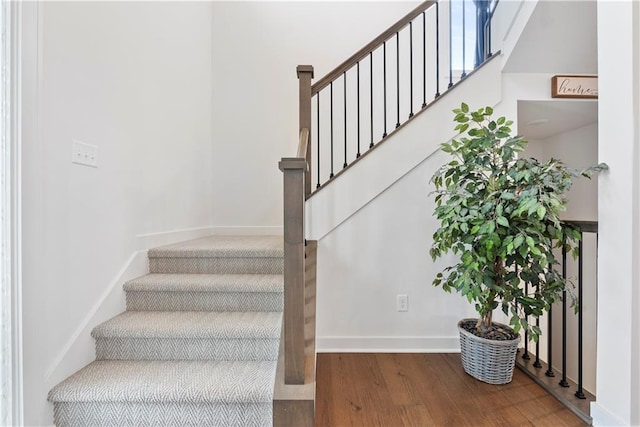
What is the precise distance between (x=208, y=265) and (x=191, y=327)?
0.58m

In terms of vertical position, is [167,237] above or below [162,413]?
above

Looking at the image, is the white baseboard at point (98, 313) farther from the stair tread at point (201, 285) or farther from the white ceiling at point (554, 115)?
the white ceiling at point (554, 115)

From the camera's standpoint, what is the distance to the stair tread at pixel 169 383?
137cm

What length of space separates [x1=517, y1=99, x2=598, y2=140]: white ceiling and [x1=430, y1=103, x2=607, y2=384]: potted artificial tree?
1.03m

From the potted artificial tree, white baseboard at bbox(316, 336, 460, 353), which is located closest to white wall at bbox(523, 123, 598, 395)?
white baseboard at bbox(316, 336, 460, 353)

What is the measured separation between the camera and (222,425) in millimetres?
1388

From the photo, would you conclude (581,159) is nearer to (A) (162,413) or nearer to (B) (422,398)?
(B) (422,398)

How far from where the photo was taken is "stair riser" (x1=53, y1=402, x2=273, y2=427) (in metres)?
1.38

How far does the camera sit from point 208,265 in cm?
220

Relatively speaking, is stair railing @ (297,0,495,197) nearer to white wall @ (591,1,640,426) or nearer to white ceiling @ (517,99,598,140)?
white ceiling @ (517,99,598,140)

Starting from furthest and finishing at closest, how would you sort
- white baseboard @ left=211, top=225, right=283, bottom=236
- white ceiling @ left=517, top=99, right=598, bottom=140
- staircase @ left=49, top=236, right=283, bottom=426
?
white baseboard @ left=211, top=225, right=283, bottom=236 < white ceiling @ left=517, top=99, right=598, bottom=140 < staircase @ left=49, top=236, right=283, bottom=426

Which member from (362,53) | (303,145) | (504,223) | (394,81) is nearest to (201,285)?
(303,145)

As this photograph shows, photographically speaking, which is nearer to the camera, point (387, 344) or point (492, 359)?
point (492, 359)

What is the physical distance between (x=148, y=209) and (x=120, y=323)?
84 cm
